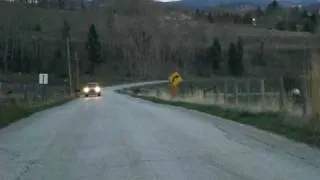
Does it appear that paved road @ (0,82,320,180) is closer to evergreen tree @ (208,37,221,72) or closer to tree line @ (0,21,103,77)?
tree line @ (0,21,103,77)

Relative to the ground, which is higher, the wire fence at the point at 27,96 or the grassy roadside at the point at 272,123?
the grassy roadside at the point at 272,123

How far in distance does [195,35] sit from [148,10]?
31.1 m

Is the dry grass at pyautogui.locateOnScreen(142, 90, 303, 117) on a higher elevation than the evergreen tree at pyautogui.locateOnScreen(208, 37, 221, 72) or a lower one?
lower

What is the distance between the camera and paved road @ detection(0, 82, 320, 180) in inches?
446

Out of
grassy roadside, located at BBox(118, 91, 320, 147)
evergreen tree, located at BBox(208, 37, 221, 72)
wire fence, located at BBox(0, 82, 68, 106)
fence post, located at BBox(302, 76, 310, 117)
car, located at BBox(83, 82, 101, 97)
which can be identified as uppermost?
evergreen tree, located at BBox(208, 37, 221, 72)

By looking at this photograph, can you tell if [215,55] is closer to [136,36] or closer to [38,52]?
[136,36]

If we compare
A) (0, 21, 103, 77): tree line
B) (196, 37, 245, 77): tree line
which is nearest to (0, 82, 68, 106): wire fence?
(0, 21, 103, 77): tree line

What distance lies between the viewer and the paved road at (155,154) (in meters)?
11.3

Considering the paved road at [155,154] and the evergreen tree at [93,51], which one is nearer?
the paved road at [155,154]

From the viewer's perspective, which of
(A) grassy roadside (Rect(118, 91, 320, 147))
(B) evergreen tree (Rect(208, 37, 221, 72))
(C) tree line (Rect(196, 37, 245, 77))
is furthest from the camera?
(B) evergreen tree (Rect(208, 37, 221, 72))

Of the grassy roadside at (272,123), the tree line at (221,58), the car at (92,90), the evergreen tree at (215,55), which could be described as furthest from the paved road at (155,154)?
the evergreen tree at (215,55)

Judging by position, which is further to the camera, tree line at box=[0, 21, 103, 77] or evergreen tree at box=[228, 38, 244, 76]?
evergreen tree at box=[228, 38, 244, 76]

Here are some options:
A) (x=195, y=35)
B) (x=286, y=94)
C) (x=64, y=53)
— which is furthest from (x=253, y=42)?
(x=286, y=94)

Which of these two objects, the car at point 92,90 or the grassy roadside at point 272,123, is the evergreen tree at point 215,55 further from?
the grassy roadside at point 272,123
